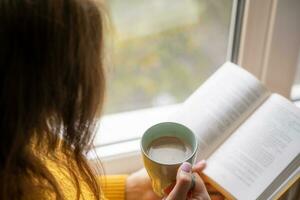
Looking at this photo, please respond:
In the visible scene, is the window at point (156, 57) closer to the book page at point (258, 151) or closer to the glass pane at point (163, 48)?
the glass pane at point (163, 48)

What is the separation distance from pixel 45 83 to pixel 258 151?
376 millimetres

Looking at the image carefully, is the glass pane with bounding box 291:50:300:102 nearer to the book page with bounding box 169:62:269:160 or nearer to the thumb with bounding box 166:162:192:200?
the book page with bounding box 169:62:269:160

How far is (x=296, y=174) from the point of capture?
667 millimetres

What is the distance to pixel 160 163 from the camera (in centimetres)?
58

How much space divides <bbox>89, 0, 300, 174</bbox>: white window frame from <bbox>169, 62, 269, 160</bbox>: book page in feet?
0.33

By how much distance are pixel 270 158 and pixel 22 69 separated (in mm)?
412

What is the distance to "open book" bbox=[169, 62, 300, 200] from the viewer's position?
2.21 feet

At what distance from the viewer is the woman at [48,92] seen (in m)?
0.45

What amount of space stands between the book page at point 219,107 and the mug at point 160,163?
0.29 feet

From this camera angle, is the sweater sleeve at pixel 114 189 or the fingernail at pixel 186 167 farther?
the sweater sleeve at pixel 114 189

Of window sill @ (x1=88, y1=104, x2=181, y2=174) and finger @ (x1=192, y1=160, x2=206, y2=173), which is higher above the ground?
finger @ (x1=192, y1=160, x2=206, y2=173)

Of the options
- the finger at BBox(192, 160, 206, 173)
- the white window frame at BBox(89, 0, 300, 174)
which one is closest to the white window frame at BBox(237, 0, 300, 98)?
the white window frame at BBox(89, 0, 300, 174)

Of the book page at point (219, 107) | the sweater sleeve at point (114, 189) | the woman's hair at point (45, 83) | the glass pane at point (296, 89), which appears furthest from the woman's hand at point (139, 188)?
the glass pane at point (296, 89)

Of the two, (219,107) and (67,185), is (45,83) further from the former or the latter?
(219,107)
